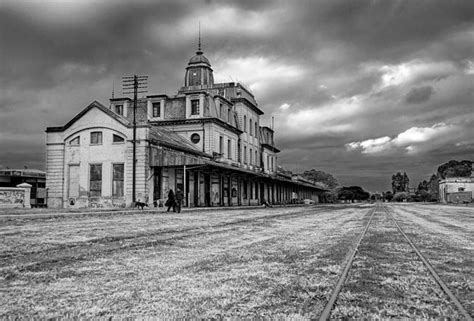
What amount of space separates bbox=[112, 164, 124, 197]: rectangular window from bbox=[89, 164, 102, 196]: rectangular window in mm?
1195

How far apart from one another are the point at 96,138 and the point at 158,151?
5.17 meters

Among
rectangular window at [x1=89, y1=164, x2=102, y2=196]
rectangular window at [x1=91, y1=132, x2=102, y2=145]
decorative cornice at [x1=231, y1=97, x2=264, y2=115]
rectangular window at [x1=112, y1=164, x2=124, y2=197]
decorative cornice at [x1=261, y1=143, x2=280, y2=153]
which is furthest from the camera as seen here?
decorative cornice at [x1=261, y1=143, x2=280, y2=153]

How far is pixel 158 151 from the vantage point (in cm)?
3491

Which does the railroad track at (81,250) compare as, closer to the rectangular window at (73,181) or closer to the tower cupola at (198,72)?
the rectangular window at (73,181)

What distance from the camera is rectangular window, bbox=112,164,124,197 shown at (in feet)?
113

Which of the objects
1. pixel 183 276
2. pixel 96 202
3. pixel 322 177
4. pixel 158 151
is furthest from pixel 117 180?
pixel 322 177

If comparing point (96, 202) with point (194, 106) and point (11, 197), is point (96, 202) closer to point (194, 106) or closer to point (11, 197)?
point (11, 197)

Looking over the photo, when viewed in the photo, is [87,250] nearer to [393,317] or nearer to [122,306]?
[122,306]

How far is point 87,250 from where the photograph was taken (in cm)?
861

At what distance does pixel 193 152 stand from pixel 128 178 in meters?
10.1

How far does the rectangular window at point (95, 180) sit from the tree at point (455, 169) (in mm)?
138237

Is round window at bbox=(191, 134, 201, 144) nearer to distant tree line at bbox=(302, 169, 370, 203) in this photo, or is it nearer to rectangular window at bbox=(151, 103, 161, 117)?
rectangular window at bbox=(151, 103, 161, 117)

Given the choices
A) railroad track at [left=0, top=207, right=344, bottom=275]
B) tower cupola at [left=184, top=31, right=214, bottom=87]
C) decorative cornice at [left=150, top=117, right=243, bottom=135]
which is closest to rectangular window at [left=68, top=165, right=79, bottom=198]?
decorative cornice at [left=150, top=117, right=243, bottom=135]

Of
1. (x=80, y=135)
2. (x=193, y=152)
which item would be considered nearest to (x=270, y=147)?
(x=193, y=152)
